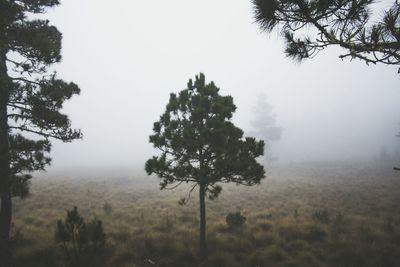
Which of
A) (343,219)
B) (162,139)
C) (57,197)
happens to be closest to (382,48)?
(162,139)

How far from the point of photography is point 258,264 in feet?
30.3

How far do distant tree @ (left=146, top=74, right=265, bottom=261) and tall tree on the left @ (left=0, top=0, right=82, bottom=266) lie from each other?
3336mm

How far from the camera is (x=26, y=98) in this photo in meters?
7.91

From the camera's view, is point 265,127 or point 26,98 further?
point 265,127

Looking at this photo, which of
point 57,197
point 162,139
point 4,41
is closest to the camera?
point 4,41

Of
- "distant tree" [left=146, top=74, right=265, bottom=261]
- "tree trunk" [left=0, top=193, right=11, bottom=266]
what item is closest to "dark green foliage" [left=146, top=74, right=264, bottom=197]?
"distant tree" [left=146, top=74, right=265, bottom=261]

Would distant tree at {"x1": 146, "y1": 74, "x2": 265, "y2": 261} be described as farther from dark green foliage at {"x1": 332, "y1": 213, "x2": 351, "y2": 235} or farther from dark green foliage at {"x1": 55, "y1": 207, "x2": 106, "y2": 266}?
dark green foliage at {"x1": 332, "y1": 213, "x2": 351, "y2": 235}

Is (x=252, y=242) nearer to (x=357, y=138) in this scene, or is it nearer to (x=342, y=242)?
(x=342, y=242)

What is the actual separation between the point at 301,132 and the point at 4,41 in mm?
129612

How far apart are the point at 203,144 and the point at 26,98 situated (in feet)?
18.9

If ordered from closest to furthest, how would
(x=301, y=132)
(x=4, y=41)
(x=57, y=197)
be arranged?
(x=4, y=41)
(x=57, y=197)
(x=301, y=132)

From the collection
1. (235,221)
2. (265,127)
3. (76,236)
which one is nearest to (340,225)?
(235,221)

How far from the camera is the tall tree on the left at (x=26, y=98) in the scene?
729 cm

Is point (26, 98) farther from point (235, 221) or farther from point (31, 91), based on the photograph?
point (235, 221)
